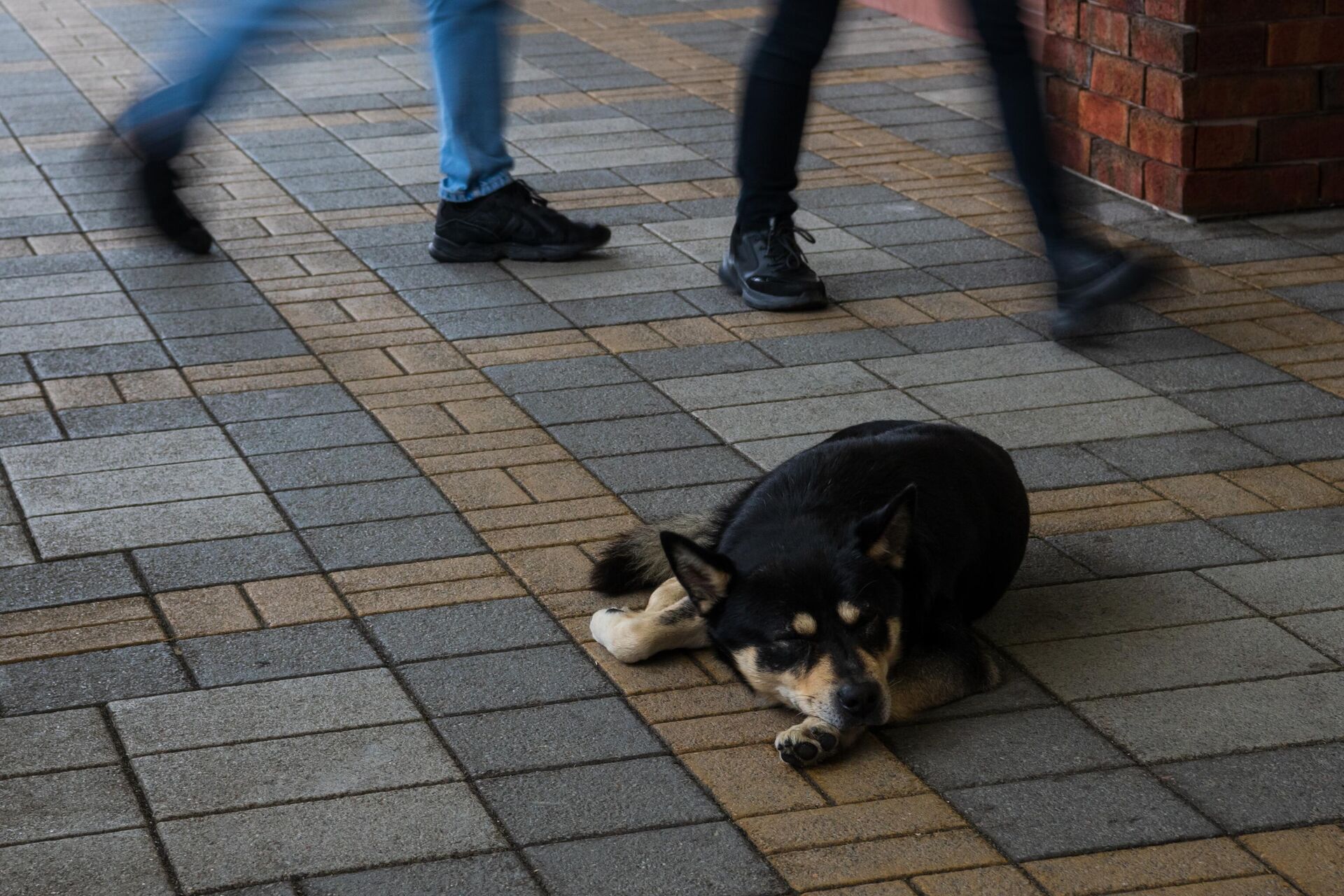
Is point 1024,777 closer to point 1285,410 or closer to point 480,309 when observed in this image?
point 1285,410

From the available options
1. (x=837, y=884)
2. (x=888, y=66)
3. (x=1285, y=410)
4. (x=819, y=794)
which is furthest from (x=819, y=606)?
(x=888, y=66)

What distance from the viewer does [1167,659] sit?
11.1ft

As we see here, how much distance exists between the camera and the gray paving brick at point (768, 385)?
15.8 ft

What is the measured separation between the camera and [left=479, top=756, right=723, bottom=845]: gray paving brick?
284 centimetres

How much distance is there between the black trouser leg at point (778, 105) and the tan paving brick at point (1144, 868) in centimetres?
315

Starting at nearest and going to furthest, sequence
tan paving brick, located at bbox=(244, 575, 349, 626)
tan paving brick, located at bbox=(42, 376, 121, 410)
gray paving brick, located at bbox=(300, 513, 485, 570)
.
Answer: tan paving brick, located at bbox=(244, 575, 349, 626)
gray paving brick, located at bbox=(300, 513, 485, 570)
tan paving brick, located at bbox=(42, 376, 121, 410)

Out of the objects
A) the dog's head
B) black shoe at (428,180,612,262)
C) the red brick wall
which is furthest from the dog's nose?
the red brick wall

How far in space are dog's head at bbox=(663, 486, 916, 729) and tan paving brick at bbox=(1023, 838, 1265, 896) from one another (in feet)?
1.45

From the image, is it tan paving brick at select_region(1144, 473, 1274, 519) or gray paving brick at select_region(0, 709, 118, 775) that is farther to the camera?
tan paving brick at select_region(1144, 473, 1274, 519)

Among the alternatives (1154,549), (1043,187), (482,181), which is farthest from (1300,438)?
(482,181)

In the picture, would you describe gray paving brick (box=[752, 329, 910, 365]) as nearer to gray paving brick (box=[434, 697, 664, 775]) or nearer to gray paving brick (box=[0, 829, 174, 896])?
gray paving brick (box=[434, 697, 664, 775])

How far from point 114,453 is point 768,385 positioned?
5.60ft

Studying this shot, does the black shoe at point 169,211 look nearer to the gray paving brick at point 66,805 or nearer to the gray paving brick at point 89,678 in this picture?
the gray paving brick at point 89,678

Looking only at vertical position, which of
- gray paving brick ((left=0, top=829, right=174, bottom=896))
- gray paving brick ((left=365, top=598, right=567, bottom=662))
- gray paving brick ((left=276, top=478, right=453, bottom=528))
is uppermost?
gray paving brick ((left=0, top=829, right=174, bottom=896))
